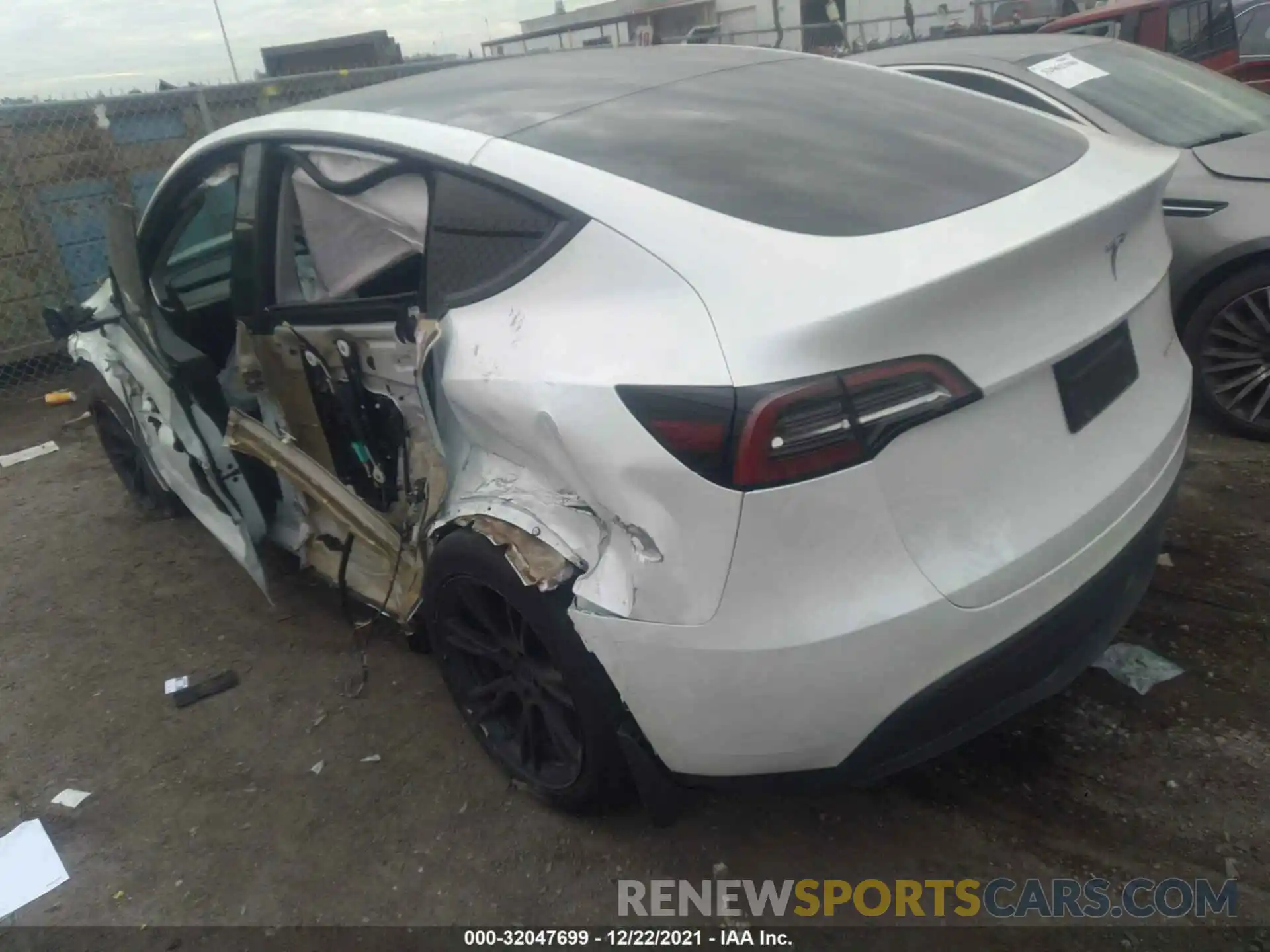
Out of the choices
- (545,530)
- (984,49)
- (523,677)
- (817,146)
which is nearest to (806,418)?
(545,530)

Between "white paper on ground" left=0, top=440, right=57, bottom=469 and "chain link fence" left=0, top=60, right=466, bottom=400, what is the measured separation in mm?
1404

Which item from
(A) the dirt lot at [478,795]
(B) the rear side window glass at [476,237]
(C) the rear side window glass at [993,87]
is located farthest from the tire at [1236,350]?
(B) the rear side window glass at [476,237]

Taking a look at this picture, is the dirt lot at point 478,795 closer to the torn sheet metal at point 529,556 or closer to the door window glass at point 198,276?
the torn sheet metal at point 529,556

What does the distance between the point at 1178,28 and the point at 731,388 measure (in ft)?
22.7

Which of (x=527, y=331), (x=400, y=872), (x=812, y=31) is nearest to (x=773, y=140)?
(x=527, y=331)

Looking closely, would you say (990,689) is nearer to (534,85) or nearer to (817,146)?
(817,146)

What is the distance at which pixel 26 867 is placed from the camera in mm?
2693

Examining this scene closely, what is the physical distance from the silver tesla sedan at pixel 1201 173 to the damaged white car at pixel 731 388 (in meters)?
1.84

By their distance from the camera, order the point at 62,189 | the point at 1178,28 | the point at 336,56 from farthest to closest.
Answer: the point at 336,56 → the point at 62,189 → the point at 1178,28

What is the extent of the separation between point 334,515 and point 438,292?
1.02 meters

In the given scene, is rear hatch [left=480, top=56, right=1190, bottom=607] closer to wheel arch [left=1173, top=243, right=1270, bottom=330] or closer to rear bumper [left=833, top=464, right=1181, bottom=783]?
rear bumper [left=833, top=464, right=1181, bottom=783]

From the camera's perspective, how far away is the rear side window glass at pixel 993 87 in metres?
4.27

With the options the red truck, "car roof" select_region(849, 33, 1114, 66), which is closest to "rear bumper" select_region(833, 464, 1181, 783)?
"car roof" select_region(849, 33, 1114, 66)

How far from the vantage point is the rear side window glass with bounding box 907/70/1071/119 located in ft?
14.0
